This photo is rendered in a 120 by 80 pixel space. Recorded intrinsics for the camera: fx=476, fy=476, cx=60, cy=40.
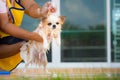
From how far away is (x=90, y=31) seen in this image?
18.8 ft

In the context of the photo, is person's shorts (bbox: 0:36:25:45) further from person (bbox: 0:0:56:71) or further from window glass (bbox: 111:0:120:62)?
window glass (bbox: 111:0:120:62)

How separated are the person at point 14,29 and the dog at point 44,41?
0.02 meters

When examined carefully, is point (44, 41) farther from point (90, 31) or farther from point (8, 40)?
point (90, 31)

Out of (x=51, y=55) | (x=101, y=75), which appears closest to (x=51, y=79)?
(x=101, y=75)

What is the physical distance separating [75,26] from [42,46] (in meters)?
4.25

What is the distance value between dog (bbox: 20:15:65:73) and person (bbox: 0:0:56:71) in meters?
0.02

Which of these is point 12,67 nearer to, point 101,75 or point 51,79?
point 51,79

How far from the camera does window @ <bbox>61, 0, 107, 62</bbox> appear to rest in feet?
18.7

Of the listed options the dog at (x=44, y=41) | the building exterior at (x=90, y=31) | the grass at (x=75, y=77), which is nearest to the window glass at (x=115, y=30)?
the building exterior at (x=90, y=31)

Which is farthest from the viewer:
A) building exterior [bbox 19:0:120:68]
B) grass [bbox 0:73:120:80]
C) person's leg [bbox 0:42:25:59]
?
building exterior [bbox 19:0:120:68]

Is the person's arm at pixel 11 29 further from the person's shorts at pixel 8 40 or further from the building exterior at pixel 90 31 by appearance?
the building exterior at pixel 90 31

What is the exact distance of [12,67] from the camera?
150 centimetres

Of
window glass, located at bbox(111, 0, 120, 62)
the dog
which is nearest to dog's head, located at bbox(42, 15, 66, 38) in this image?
the dog

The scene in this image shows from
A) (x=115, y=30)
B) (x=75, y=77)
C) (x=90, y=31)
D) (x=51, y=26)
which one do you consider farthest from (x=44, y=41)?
(x=115, y=30)
